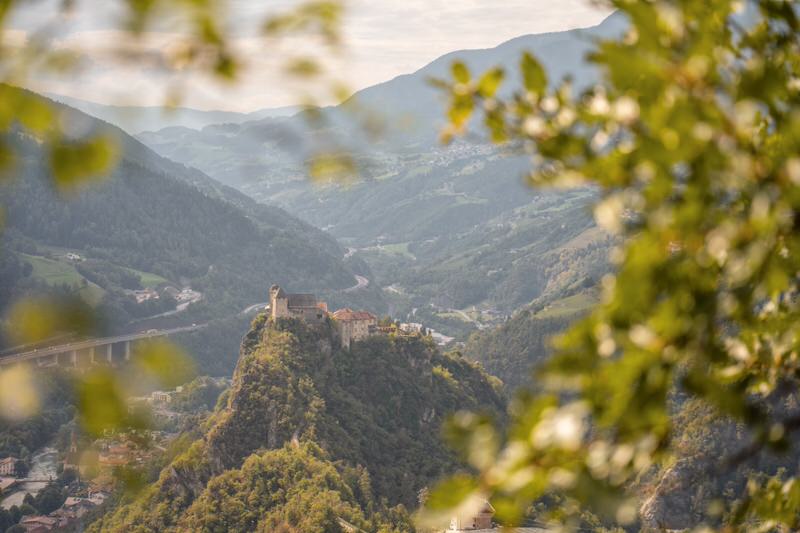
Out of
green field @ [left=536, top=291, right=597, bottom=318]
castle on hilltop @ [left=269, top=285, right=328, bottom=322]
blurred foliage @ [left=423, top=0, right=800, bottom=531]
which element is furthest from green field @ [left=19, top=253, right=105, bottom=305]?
blurred foliage @ [left=423, top=0, right=800, bottom=531]

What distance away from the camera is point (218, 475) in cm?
4297

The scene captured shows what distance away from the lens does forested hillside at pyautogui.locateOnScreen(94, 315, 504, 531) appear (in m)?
38.2

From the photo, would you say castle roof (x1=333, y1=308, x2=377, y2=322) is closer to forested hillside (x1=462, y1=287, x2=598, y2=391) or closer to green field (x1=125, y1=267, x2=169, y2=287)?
forested hillside (x1=462, y1=287, x2=598, y2=391)

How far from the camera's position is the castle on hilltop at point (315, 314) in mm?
52250

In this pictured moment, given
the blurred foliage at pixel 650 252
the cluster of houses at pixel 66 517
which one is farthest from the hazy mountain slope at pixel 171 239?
the blurred foliage at pixel 650 252

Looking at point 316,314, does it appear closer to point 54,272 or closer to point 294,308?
point 294,308

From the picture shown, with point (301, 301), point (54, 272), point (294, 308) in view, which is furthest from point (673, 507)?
point (54, 272)

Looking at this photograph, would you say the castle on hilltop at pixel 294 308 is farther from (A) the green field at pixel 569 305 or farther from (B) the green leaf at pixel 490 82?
(A) the green field at pixel 569 305

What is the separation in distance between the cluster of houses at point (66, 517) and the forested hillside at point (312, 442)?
5.27 meters

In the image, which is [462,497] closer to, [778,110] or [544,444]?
[544,444]

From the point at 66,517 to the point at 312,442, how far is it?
65.2 feet

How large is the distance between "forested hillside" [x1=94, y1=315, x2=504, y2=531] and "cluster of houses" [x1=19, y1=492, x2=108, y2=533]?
5269mm

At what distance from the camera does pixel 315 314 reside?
52500mm

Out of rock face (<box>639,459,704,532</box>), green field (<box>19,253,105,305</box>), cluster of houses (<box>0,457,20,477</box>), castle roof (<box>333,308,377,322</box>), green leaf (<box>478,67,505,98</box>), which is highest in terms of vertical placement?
green leaf (<box>478,67,505,98</box>)
